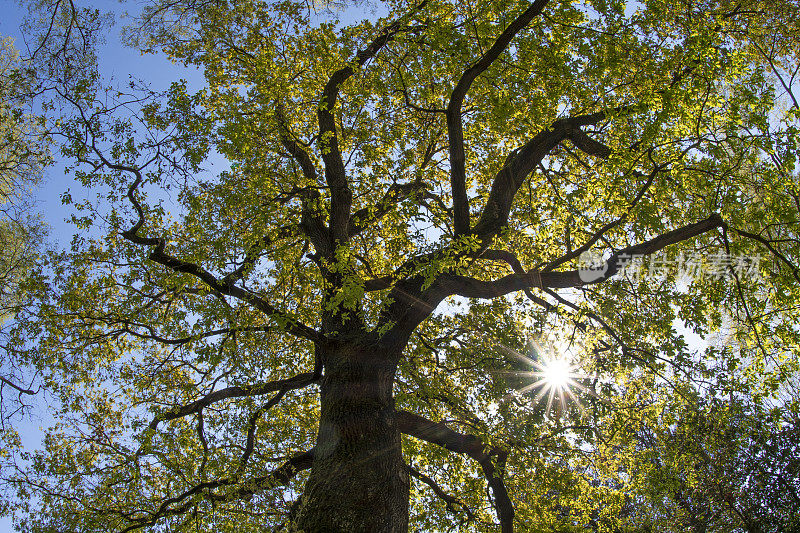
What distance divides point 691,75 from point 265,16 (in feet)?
26.1

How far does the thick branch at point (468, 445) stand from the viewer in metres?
7.30

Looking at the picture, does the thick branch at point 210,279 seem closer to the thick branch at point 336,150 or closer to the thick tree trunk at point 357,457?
the thick tree trunk at point 357,457

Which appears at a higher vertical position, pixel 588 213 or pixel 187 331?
pixel 588 213

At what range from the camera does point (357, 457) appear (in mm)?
5352

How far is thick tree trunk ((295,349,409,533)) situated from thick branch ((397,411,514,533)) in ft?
3.51

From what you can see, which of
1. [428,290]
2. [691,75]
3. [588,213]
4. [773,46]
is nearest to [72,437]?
[428,290]

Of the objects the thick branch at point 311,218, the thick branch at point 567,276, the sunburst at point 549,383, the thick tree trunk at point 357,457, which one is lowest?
the thick tree trunk at point 357,457

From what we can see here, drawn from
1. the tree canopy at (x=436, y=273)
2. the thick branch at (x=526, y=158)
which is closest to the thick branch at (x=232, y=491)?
the tree canopy at (x=436, y=273)

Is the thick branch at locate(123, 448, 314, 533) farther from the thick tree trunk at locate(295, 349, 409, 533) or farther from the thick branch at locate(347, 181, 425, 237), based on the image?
the thick branch at locate(347, 181, 425, 237)

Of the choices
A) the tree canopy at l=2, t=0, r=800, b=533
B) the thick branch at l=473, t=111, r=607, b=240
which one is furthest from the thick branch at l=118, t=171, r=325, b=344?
the thick branch at l=473, t=111, r=607, b=240

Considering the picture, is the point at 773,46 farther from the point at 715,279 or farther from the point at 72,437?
the point at 72,437

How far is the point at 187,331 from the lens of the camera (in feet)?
25.4

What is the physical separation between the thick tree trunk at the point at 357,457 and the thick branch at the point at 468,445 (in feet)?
3.51

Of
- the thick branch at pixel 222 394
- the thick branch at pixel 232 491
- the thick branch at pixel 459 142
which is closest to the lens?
the thick branch at pixel 459 142
